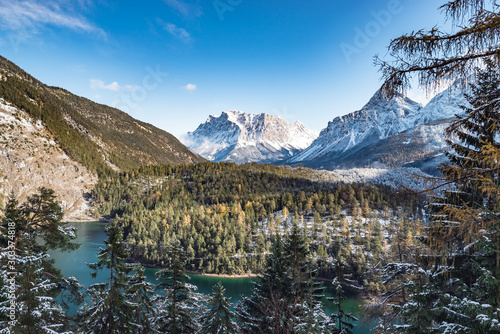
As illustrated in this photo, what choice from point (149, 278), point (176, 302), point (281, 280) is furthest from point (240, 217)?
point (176, 302)

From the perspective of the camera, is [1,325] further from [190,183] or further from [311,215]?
[190,183]

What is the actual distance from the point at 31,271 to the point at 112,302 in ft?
14.1

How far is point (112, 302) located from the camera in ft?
37.8

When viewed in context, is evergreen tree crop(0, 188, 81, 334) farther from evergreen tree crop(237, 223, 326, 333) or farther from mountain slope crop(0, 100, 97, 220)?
mountain slope crop(0, 100, 97, 220)

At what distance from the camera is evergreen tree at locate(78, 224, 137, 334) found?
11367 mm

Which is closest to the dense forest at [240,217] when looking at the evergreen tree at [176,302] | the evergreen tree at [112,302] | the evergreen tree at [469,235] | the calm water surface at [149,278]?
the calm water surface at [149,278]

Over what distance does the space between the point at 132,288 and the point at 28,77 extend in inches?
8961

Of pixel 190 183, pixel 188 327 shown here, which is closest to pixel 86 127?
pixel 190 183

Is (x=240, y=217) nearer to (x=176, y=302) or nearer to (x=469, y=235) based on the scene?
(x=176, y=302)

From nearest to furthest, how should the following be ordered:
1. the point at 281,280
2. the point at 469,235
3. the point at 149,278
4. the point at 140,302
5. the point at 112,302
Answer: the point at 469,235
the point at 112,302
the point at 140,302
the point at 281,280
the point at 149,278

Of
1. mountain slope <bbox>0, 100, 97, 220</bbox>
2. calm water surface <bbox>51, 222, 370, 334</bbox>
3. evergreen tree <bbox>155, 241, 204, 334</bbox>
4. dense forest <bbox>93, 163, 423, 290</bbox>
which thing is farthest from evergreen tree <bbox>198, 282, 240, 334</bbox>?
mountain slope <bbox>0, 100, 97, 220</bbox>

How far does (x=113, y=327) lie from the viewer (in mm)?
11281

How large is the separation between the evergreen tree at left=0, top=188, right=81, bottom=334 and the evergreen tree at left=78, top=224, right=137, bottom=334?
1.17m

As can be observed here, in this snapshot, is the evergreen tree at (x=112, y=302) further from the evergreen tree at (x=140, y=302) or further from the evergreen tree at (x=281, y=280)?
the evergreen tree at (x=281, y=280)
